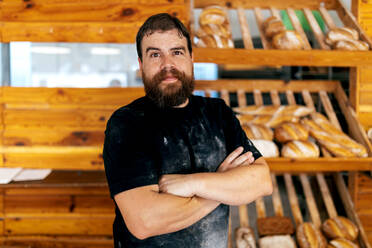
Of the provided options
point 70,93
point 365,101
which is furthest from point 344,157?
point 70,93

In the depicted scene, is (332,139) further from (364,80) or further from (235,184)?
(235,184)

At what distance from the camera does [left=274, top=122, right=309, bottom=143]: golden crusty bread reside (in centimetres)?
174

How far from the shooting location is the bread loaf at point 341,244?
1.68 m

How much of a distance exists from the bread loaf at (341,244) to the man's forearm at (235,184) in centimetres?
80

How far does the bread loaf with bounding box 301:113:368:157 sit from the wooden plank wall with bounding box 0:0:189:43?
90cm

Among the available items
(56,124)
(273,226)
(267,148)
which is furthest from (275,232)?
(56,124)

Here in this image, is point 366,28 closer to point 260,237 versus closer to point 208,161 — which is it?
point 260,237

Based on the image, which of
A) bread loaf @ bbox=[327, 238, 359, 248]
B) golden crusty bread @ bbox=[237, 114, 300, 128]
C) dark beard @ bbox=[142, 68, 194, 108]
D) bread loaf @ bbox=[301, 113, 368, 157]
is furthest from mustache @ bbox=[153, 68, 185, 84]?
bread loaf @ bbox=[327, 238, 359, 248]

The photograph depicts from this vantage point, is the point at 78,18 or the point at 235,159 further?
the point at 78,18

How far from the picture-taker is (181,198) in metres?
0.97

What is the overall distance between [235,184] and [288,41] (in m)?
0.96

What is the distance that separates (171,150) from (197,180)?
141mm

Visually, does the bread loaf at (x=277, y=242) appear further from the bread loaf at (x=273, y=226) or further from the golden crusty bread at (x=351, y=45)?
the golden crusty bread at (x=351, y=45)

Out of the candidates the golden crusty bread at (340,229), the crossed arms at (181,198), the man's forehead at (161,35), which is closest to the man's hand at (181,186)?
the crossed arms at (181,198)
